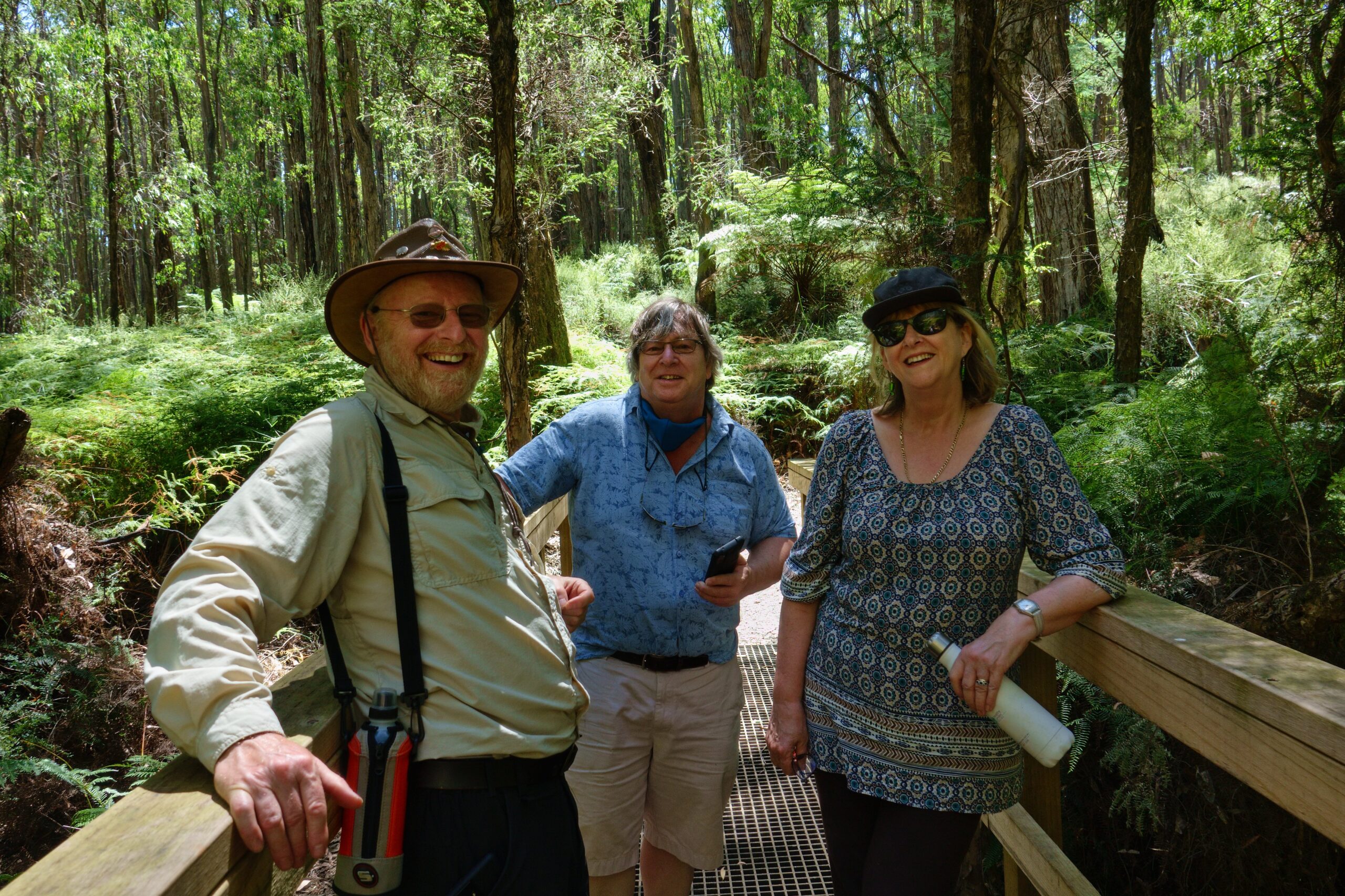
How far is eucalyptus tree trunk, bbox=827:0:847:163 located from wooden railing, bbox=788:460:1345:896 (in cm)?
407

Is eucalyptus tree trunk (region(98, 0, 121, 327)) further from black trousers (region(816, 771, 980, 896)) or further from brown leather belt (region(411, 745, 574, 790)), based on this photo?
black trousers (region(816, 771, 980, 896))

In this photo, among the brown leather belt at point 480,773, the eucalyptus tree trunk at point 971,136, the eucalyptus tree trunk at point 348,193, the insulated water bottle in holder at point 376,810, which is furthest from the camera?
the eucalyptus tree trunk at point 348,193

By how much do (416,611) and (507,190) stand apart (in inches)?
140

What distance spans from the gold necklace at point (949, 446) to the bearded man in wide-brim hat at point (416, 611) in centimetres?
97

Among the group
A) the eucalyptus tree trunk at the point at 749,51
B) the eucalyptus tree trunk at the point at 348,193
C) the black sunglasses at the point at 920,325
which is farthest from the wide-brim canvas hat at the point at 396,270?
the eucalyptus tree trunk at the point at 749,51

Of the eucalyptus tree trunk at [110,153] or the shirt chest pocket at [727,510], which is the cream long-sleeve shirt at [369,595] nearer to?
the shirt chest pocket at [727,510]

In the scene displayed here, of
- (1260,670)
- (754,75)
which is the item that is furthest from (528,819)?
(754,75)

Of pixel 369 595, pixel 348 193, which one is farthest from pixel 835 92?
pixel 369 595

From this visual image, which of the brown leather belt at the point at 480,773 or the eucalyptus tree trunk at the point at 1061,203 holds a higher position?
the eucalyptus tree trunk at the point at 1061,203

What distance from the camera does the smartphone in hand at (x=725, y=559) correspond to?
265 centimetres

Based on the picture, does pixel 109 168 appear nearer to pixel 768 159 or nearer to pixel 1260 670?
pixel 768 159

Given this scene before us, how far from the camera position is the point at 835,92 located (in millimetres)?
22891

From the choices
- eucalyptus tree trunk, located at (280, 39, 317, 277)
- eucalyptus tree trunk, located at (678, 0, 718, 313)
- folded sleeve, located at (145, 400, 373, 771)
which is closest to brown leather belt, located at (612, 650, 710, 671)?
folded sleeve, located at (145, 400, 373, 771)

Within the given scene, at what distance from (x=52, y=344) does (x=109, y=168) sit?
6062 millimetres
